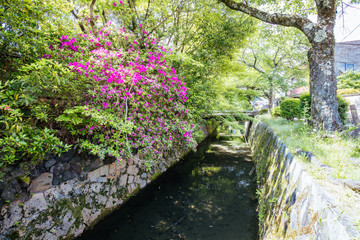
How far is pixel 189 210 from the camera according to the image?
561 centimetres

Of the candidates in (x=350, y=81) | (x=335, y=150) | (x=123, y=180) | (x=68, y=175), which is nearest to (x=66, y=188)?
(x=68, y=175)

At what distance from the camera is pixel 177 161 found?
32.4 feet

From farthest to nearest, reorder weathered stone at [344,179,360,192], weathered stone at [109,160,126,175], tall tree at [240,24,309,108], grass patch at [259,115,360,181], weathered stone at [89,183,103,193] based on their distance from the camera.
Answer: tall tree at [240,24,309,108]
weathered stone at [109,160,126,175]
weathered stone at [89,183,103,193]
grass patch at [259,115,360,181]
weathered stone at [344,179,360,192]

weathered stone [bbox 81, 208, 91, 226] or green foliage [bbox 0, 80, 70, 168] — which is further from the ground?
green foliage [bbox 0, 80, 70, 168]

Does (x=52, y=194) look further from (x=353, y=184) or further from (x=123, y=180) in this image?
(x=353, y=184)

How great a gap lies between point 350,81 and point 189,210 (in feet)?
62.6

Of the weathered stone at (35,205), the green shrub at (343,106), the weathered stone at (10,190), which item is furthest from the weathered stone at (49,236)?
the green shrub at (343,106)

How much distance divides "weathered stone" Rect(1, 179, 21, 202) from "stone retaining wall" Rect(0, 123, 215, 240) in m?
0.12

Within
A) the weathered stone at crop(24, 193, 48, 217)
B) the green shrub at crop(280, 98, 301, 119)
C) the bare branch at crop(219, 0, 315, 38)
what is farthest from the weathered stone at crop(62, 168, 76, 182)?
the green shrub at crop(280, 98, 301, 119)

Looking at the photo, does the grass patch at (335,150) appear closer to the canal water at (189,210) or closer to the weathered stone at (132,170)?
the canal water at (189,210)

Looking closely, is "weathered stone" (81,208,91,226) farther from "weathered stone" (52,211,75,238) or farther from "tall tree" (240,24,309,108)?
"tall tree" (240,24,309,108)

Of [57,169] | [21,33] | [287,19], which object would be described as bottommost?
[57,169]

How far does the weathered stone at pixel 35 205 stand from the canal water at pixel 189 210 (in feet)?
4.18

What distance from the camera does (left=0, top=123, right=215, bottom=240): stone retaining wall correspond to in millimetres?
3484
